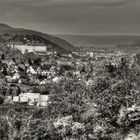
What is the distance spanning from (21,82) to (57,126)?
81206 mm

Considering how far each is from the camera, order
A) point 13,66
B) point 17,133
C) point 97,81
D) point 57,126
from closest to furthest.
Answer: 1. point 17,133
2. point 57,126
3. point 97,81
4. point 13,66

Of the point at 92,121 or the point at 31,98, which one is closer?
the point at 92,121

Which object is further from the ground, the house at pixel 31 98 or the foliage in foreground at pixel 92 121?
the foliage in foreground at pixel 92 121

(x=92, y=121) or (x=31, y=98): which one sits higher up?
(x=92, y=121)

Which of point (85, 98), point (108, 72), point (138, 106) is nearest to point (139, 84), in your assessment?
point (108, 72)

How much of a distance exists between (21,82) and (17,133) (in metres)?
83.0

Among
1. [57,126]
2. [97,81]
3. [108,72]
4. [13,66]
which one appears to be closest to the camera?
[57,126]

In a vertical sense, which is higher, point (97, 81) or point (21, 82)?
point (97, 81)

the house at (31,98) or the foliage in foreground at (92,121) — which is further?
the house at (31,98)

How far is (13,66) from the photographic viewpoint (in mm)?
134875

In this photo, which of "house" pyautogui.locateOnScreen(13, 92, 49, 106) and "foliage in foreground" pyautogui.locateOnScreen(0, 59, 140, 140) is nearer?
"foliage in foreground" pyautogui.locateOnScreen(0, 59, 140, 140)

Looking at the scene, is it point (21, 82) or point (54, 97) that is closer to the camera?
point (54, 97)

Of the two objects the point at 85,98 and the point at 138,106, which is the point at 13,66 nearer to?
the point at 85,98

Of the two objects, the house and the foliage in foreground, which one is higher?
the foliage in foreground
